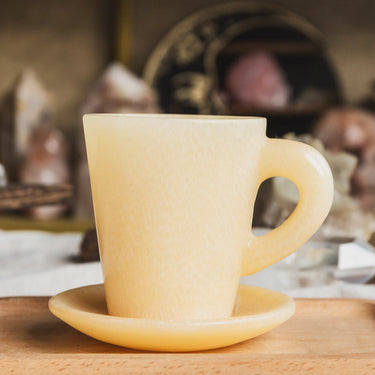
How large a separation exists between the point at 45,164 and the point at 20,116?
6.5 inches

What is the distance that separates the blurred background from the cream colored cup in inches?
53.9

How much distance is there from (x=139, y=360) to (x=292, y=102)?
1.65m

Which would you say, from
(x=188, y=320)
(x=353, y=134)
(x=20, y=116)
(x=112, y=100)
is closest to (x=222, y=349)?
(x=188, y=320)

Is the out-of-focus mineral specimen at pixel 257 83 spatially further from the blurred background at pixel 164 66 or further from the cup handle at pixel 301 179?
the cup handle at pixel 301 179

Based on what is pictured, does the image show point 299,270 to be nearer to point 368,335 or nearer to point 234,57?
point 368,335

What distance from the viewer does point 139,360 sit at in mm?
214

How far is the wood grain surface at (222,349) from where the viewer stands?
214 millimetres

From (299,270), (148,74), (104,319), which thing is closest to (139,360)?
(104,319)

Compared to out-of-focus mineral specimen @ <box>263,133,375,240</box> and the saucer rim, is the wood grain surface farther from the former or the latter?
out-of-focus mineral specimen @ <box>263,133,375,240</box>

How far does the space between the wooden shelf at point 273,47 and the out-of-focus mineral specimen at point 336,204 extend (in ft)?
4.51

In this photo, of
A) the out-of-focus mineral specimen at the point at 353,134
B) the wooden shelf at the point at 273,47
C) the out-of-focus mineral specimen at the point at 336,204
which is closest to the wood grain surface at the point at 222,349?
the out-of-focus mineral specimen at the point at 336,204

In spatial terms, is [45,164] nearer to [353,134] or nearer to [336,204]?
[353,134]

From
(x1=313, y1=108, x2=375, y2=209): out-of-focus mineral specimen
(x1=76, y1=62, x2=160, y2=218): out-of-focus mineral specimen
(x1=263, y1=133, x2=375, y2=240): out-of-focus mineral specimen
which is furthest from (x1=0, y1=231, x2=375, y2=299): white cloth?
(x1=76, y1=62, x2=160, y2=218): out-of-focus mineral specimen

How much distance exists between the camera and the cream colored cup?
0.78ft
